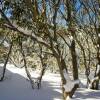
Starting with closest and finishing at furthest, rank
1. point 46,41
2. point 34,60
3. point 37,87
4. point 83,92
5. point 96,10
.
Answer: point 46,41 < point 83,92 < point 37,87 < point 96,10 < point 34,60

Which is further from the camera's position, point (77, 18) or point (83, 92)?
point (77, 18)

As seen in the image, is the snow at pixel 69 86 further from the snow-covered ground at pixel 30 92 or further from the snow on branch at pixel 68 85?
the snow-covered ground at pixel 30 92

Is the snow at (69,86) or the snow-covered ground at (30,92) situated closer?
the snow at (69,86)

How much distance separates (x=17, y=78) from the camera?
18.3 metres

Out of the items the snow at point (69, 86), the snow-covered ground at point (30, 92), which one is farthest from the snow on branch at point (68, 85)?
the snow-covered ground at point (30, 92)

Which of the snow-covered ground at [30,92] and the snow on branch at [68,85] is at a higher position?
the snow on branch at [68,85]

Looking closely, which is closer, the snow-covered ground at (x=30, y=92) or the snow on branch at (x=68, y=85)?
the snow on branch at (x=68, y=85)

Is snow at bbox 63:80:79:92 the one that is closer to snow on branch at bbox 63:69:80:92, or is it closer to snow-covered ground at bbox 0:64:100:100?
snow on branch at bbox 63:69:80:92

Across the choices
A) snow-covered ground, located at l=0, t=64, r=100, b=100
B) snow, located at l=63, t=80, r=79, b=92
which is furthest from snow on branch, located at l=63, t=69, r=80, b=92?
snow-covered ground, located at l=0, t=64, r=100, b=100

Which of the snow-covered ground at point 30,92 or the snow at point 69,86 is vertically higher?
the snow at point 69,86

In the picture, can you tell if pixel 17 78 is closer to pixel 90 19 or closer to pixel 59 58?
pixel 90 19

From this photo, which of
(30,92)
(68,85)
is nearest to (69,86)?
(68,85)

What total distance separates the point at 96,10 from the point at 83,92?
4677 mm

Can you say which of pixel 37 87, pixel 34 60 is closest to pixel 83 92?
pixel 37 87
